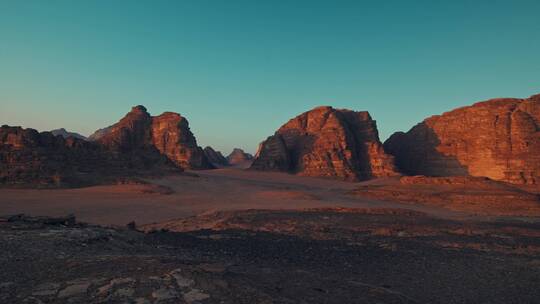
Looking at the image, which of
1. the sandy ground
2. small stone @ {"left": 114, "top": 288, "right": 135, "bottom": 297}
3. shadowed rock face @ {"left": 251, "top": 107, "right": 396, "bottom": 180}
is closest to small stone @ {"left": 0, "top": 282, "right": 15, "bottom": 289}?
small stone @ {"left": 114, "top": 288, "right": 135, "bottom": 297}

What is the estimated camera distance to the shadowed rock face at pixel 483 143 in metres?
52.2

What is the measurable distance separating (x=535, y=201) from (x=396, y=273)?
33.0 meters

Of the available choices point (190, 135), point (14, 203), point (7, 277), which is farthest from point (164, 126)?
point (7, 277)

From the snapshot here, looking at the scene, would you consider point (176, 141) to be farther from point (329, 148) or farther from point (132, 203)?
point (132, 203)

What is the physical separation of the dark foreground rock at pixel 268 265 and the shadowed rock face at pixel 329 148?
4702 centimetres

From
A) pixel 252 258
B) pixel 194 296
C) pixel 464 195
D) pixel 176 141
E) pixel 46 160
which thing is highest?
pixel 176 141

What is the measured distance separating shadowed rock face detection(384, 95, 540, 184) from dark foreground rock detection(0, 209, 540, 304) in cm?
4274

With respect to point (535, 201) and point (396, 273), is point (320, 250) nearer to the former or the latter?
point (396, 273)

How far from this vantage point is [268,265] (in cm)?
923

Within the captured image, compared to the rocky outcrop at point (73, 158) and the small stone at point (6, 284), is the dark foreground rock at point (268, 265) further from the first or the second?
the rocky outcrop at point (73, 158)

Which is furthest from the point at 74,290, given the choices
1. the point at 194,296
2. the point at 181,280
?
the point at 194,296

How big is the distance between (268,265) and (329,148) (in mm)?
59635

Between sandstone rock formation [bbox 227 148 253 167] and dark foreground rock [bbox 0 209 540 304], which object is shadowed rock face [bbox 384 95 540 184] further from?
sandstone rock formation [bbox 227 148 253 167]

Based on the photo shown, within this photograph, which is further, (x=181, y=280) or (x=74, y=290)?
(x=181, y=280)
